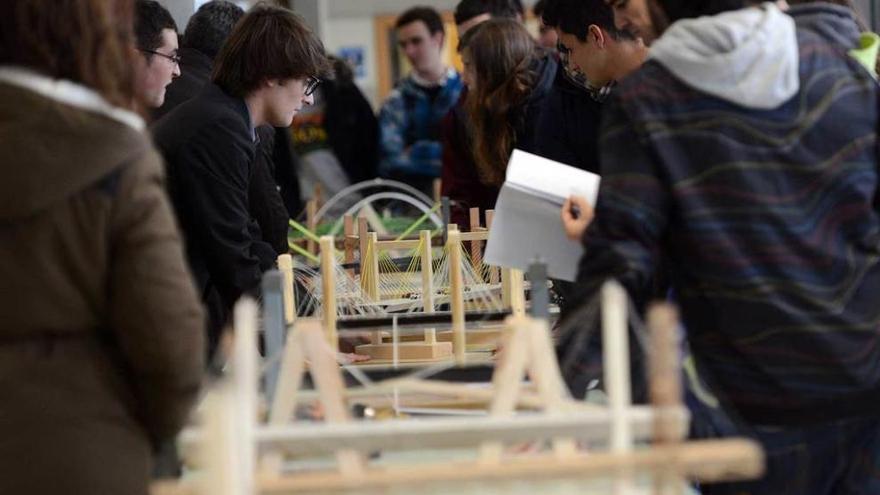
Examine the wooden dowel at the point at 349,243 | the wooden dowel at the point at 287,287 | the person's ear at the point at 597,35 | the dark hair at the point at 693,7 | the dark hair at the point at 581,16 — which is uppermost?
the dark hair at the point at 693,7

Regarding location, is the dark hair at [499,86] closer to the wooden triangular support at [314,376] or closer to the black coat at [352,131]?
the wooden triangular support at [314,376]

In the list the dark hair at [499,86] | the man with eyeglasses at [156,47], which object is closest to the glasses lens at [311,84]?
the man with eyeglasses at [156,47]

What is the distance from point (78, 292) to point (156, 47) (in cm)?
224

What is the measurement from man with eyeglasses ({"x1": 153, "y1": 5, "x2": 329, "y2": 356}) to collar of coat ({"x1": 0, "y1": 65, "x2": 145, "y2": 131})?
5.38 feet

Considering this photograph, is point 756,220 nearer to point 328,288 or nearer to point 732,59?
point 732,59

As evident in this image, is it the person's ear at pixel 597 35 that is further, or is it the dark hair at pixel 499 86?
the dark hair at pixel 499 86

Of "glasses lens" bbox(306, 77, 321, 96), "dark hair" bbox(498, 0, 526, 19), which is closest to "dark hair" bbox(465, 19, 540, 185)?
"glasses lens" bbox(306, 77, 321, 96)

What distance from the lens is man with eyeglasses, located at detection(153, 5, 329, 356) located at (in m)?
3.61

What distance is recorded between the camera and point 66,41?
1950 millimetres

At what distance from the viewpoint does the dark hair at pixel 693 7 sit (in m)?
2.33

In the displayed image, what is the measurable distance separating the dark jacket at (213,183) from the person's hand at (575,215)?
1.21 metres

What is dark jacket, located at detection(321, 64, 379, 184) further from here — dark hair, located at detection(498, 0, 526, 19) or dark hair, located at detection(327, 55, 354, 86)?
dark hair, located at detection(498, 0, 526, 19)

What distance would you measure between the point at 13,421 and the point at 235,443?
59 centimetres

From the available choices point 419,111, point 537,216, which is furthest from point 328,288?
point 419,111
